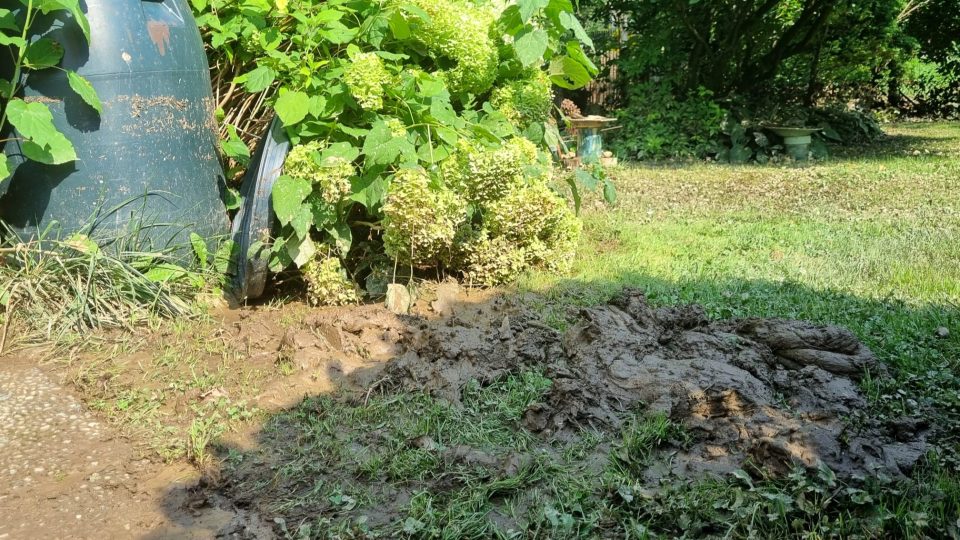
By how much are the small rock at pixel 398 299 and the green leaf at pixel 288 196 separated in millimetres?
611

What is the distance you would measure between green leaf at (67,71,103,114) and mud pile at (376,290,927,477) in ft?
5.46

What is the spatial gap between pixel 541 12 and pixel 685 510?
308 cm

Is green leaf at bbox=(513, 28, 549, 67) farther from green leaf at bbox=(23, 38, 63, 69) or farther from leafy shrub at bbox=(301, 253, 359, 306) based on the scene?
green leaf at bbox=(23, 38, 63, 69)

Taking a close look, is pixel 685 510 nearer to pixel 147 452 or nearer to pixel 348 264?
pixel 147 452

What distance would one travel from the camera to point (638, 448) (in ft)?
8.64

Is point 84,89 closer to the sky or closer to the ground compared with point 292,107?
closer to the sky

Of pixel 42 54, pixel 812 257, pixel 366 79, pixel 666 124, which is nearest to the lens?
pixel 42 54

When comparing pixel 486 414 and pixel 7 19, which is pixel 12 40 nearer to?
pixel 7 19

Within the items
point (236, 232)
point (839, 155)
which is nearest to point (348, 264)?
point (236, 232)

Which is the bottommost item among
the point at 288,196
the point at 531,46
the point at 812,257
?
the point at 812,257

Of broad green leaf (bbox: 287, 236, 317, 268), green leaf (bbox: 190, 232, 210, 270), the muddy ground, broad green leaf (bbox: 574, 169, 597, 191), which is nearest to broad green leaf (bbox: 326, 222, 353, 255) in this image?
broad green leaf (bbox: 287, 236, 317, 268)

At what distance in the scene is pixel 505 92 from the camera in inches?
192

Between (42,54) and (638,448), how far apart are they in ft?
10.5

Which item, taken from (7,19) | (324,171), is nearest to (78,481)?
(324,171)
